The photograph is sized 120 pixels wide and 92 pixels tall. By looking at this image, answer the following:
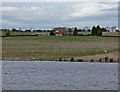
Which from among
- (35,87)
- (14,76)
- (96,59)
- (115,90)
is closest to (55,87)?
(35,87)

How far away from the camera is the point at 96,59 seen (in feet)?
332

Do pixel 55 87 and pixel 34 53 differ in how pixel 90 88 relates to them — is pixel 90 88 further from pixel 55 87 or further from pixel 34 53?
pixel 34 53

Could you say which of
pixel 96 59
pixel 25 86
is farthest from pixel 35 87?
pixel 96 59

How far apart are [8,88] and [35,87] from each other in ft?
9.19

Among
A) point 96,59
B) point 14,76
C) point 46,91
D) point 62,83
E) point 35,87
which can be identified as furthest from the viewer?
point 96,59

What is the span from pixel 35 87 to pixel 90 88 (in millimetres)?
5465

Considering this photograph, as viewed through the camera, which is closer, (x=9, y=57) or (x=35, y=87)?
(x=35, y=87)

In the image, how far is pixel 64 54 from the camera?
369 feet

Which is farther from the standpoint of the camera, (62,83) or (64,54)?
(64,54)

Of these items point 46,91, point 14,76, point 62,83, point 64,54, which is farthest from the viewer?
point 64,54

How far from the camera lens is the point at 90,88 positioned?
48.4m

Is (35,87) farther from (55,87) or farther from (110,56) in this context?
(110,56)

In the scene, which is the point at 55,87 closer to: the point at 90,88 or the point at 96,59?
the point at 90,88

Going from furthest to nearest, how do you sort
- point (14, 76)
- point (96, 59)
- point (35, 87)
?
point (96, 59) < point (14, 76) < point (35, 87)
